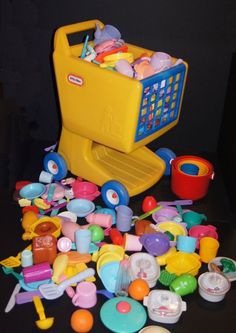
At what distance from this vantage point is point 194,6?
1.64 metres

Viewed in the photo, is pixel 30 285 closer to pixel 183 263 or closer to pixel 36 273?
pixel 36 273

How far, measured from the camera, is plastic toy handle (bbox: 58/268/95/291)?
1203 mm

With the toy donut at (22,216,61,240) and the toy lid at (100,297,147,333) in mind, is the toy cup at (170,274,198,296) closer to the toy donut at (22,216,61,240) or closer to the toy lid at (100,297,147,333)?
the toy lid at (100,297,147,333)

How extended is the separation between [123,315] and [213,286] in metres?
0.25

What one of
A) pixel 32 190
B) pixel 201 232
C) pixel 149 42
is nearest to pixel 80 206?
pixel 32 190

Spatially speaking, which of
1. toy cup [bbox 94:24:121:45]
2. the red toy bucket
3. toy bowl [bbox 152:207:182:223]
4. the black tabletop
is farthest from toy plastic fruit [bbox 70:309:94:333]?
toy cup [bbox 94:24:121:45]

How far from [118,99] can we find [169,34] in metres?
0.46

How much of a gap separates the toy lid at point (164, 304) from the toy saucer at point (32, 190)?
0.58 meters

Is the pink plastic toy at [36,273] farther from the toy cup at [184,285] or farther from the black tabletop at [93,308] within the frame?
the toy cup at [184,285]

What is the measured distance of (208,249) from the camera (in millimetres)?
1312

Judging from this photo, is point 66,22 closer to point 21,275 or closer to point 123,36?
point 123,36

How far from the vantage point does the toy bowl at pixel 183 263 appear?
127 centimetres

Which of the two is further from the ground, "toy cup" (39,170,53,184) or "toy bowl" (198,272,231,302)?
"toy bowl" (198,272,231,302)

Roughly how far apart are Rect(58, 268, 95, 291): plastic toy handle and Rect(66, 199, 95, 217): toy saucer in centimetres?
28
